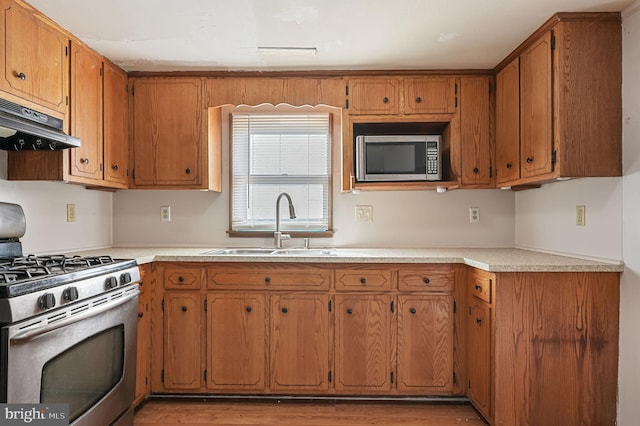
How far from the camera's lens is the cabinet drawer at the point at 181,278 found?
2.39 meters

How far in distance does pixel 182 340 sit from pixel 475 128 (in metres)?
2.32

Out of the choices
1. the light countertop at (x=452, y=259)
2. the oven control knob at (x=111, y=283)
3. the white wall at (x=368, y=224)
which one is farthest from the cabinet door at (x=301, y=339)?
the oven control knob at (x=111, y=283)

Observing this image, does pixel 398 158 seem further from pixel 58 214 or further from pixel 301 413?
pixel 58 214

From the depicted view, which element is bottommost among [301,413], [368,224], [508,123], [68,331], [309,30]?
[301,413]

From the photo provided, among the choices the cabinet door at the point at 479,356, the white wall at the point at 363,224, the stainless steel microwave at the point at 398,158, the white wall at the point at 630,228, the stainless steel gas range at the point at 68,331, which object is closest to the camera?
the stainless steel gas range at the point at 68,331

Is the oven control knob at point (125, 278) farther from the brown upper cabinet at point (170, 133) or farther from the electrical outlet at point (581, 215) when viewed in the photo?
the electrical outlet at point (581, 215)

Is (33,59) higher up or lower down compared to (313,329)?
higher up

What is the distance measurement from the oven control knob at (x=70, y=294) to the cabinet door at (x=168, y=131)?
1270 millimetres

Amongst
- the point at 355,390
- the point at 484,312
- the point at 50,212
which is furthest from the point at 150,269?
the point at 484,312

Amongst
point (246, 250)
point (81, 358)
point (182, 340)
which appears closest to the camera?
point (81, 358)

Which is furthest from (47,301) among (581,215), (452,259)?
(581,215)

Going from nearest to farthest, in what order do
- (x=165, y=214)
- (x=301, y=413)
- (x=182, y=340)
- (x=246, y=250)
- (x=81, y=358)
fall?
(x=81, y=358)
(x=301, y=413)
(x=182, y=340)
(x=246, y=250)
(x=165, y=214)

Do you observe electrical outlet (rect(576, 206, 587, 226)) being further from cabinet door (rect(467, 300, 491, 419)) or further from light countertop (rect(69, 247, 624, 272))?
cabinet door (rect(467, 300, 491, 419))

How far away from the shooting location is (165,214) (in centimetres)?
297
